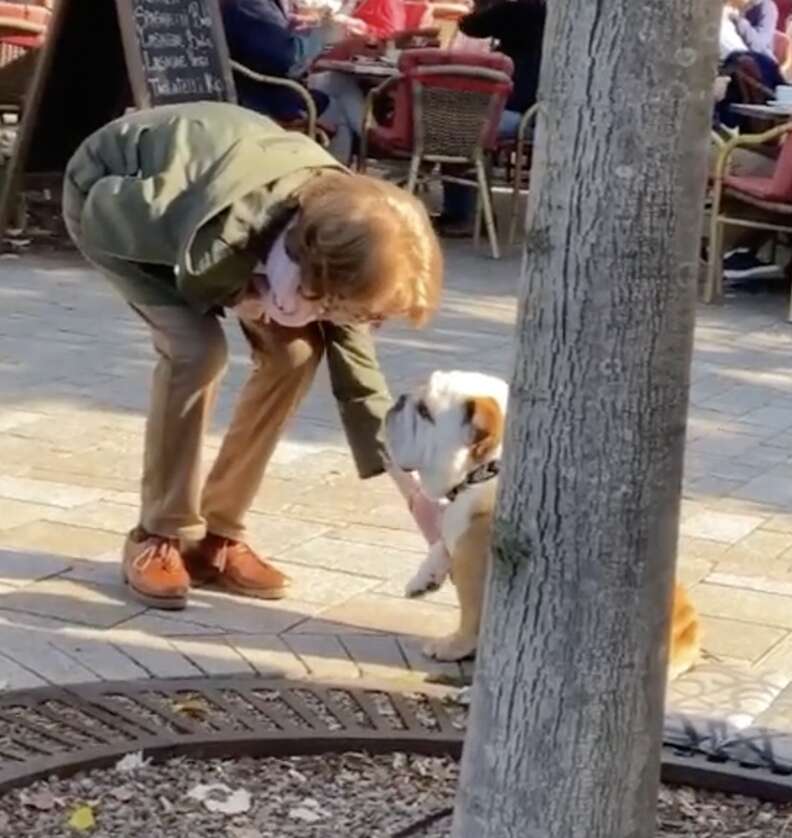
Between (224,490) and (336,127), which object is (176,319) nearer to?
(224,490)

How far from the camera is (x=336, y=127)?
11516 mm

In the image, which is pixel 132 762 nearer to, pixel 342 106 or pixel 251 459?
pixel 251 459

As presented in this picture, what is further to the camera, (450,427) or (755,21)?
(755,21)

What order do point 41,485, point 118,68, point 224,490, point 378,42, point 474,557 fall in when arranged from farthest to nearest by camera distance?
point 378,42 → point 118,68 → point 41,485 → point 224,490 → point 474,557

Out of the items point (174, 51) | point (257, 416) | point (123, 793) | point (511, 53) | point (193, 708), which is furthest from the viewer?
point (511, 53)

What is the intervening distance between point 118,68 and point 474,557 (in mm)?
6244

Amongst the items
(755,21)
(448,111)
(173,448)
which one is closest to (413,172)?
(448,111)

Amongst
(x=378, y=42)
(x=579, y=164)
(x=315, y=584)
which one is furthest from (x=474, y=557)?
(x=378, y=42)

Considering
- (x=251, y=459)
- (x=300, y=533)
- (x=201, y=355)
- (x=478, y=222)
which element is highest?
(x=201, y=355)

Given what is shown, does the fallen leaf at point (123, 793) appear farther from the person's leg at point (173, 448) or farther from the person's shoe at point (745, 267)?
the person's shoe at point (745, 267)

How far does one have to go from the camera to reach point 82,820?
3307 mm

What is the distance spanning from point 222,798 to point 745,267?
309 inches

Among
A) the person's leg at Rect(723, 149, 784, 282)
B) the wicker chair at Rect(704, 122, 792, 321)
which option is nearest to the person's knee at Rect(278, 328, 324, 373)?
the wicker chair at Rect(704, 122, 792, 321)

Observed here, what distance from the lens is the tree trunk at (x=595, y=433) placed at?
241 centimetres
